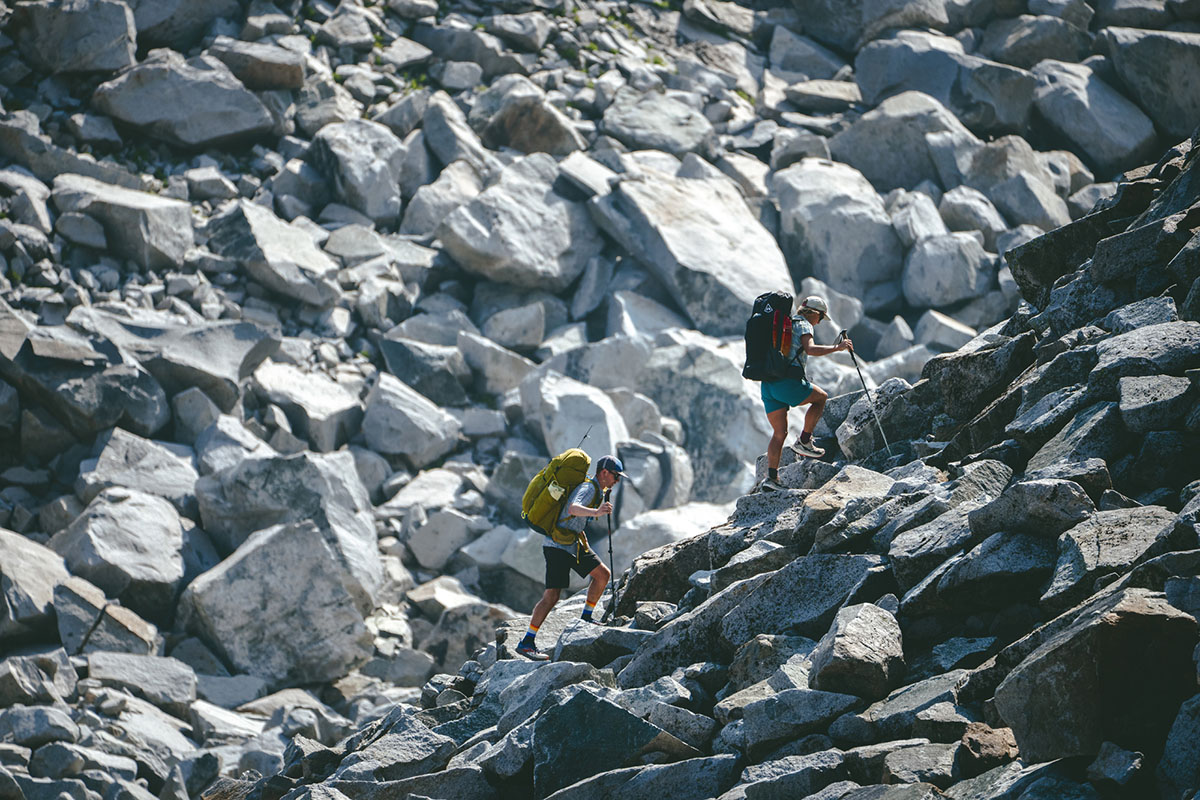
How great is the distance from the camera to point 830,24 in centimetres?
3972

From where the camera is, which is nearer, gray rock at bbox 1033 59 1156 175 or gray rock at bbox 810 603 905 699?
gray rock at bbox 810 603 905 699

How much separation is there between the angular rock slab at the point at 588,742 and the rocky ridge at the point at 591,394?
3cm

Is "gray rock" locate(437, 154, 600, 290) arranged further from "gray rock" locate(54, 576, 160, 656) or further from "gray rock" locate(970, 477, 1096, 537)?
"gray rock" locate(970, 477, 1096, 537)

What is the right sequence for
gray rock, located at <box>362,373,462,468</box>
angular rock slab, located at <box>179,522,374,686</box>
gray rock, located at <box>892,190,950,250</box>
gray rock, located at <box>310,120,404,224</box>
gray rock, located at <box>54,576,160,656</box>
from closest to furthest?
gray rock, located at <box>54,576,160,656</box>
angular rock slab, located at <box>179,522,374,686</box>
gray rock, located at <box>362,373,462,468</box>
gray rock, located at <box>310,120,404,224</box>
gray rock, located at <box>892,190,950,250</box>

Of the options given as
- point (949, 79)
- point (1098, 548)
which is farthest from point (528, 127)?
point (1098, 548)

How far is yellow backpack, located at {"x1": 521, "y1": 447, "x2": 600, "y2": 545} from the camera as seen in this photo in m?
10.7

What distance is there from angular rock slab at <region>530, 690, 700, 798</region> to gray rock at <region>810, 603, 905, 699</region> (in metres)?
1.05

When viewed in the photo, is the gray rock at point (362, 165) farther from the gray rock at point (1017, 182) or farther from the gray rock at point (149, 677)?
the gray rock at point (1017, 182)

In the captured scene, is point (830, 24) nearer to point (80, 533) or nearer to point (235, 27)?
point (235, 27)

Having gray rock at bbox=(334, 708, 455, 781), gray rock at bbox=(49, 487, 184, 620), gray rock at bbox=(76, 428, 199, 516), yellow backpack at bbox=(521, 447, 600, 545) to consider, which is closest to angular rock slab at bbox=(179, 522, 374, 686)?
gray rock at bbox=(49, 487, 184, 620)

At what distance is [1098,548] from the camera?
6.16 m

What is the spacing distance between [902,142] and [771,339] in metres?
24.4

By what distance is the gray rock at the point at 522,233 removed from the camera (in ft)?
89.1

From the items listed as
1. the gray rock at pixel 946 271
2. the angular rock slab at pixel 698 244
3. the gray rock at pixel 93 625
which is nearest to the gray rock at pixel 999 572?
the gray rock at pixel 93 625
